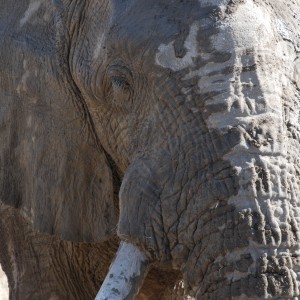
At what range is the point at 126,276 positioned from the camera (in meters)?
3.39

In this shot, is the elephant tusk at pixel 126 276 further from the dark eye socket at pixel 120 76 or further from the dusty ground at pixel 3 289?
the dusty ground at pixel 3 289

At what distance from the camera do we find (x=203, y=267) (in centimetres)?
322

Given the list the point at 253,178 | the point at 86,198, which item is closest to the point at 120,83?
the point at 86,198

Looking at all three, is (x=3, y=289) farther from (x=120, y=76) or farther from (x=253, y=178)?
(x=253, y=178)

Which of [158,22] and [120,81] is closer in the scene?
[158,22]

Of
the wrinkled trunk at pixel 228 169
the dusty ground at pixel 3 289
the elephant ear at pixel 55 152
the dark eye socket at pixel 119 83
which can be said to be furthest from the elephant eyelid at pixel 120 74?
the dusty ground at pixel 3 289

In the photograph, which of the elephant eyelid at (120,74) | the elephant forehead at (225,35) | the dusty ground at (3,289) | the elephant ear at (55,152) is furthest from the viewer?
the dusty ground at (3,289)

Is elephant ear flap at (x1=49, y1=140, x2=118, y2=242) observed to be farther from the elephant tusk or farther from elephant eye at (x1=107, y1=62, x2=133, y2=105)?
the elephant tusk

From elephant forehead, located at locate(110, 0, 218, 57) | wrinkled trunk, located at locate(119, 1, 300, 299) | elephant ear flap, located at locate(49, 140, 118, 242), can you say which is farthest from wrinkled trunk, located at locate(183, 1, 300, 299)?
elephant ear flap, located at locate(49, 140, 118, 242)

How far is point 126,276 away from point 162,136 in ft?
1.39

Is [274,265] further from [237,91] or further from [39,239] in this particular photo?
[39,239]

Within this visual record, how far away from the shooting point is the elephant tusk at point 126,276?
3387 mm

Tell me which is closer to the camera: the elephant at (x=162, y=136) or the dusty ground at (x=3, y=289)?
the elephant at (x=162, y=136)

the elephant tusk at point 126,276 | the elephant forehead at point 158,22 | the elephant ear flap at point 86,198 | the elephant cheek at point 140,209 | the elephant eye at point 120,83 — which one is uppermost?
the elephant forehead at point 158,22
